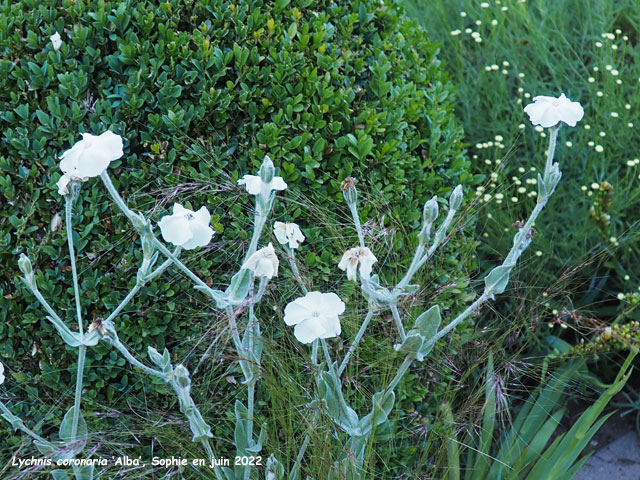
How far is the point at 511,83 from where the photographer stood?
3.26m

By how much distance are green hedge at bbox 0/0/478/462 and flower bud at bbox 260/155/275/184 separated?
0.37 meters

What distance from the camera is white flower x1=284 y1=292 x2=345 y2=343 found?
1.41m

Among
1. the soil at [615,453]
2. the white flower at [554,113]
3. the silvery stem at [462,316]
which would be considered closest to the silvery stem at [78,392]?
the silvery stem at [462,316]

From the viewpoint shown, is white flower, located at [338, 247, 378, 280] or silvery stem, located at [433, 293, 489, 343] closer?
white flower, located at [338, 247, 378, 280]

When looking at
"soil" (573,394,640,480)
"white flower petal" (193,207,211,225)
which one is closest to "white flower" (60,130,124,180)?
"white flower petal" (193,207,211,225)

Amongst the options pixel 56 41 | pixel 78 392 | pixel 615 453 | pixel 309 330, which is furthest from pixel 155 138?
pixel 615 453

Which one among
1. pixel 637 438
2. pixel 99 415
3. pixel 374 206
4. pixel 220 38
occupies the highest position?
pixel 220 38

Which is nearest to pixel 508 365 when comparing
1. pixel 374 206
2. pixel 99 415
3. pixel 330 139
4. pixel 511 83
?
pixel 374 206

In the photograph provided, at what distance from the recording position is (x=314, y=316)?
1439 millimetres

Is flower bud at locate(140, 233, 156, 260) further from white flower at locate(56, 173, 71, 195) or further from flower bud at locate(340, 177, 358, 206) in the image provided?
flower bud at locate(340, 177, 358, 206)

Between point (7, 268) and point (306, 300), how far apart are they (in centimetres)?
90

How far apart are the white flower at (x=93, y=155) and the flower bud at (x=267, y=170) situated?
0.27 m

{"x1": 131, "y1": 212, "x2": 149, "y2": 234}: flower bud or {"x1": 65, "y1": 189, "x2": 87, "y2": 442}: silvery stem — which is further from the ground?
{"x1": 131, "y1": 212, "x2": 149, "y2": 234}: flower bud

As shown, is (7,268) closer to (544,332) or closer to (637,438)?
(544,332)
